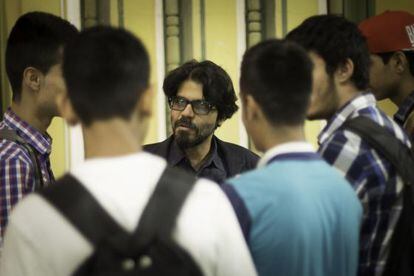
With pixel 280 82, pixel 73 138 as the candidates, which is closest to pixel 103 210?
pixel 280 82

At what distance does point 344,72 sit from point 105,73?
0.78 metres

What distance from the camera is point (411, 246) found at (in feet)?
5.10

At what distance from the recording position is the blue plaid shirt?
1.48m

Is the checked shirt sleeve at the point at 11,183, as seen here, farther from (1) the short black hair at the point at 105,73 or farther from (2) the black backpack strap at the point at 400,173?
(2) the black backpack strap at the point at 400,173

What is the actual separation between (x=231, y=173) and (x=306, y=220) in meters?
1.43

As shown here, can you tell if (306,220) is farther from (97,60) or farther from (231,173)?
(231,173)

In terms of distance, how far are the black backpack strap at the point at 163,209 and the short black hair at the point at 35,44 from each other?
843mm

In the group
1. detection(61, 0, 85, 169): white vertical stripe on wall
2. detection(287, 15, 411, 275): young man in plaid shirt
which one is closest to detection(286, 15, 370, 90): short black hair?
detection(287, 15, 411, 275): young man in plaid shirt

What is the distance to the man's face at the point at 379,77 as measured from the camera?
1954mm

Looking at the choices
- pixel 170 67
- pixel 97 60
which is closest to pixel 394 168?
A: pixel 97 60

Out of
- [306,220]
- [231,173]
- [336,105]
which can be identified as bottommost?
[231,173]

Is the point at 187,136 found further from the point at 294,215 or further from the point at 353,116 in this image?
the point at 294,215

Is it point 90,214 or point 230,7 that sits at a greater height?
point 230,7

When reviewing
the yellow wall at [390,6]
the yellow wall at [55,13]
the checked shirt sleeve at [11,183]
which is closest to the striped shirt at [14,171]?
the checked shirt sleeve at [11,183]
